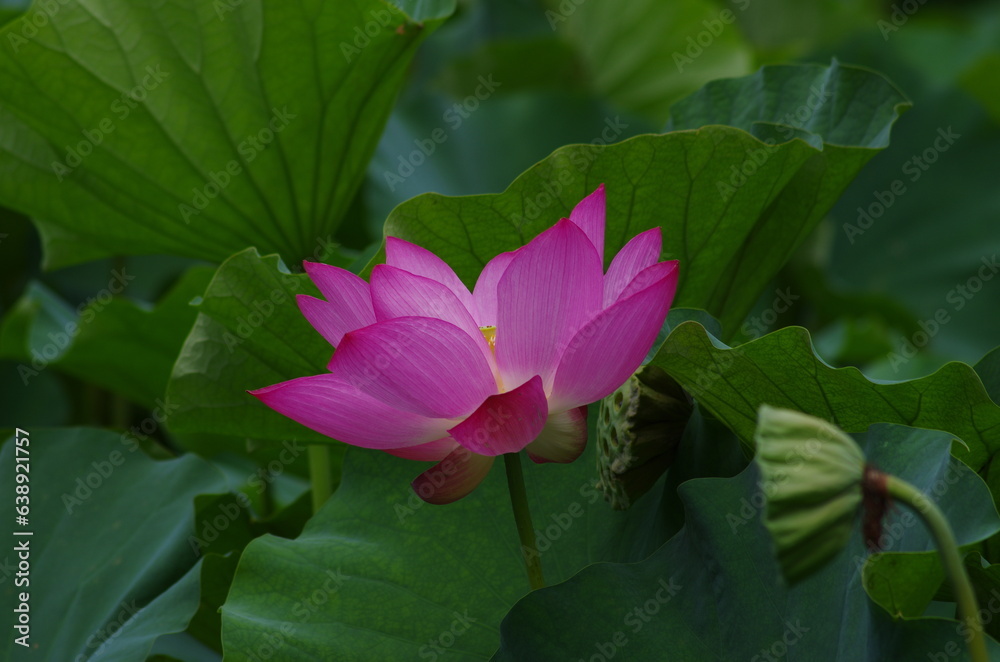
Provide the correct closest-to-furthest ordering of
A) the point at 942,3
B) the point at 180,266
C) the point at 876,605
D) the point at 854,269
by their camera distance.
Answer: the point at 876,605
the point at 180,266
the point at 854,269
the point at 942,3

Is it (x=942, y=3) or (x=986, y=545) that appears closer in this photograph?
(x=986, y=545)

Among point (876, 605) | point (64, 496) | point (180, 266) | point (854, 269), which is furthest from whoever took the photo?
point (854, 269)

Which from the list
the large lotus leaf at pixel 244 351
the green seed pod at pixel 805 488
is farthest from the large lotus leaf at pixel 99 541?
the green seed pod at pixel 805 488

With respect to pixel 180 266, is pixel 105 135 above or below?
above

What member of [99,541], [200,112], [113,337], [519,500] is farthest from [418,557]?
[113,337]

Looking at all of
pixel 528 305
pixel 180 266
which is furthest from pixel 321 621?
pixel 180 266

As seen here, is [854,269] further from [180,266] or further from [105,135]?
[105,135]

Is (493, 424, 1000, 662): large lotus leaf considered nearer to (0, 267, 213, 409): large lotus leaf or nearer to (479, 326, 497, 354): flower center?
(479, 326, 497, 354): flower center
